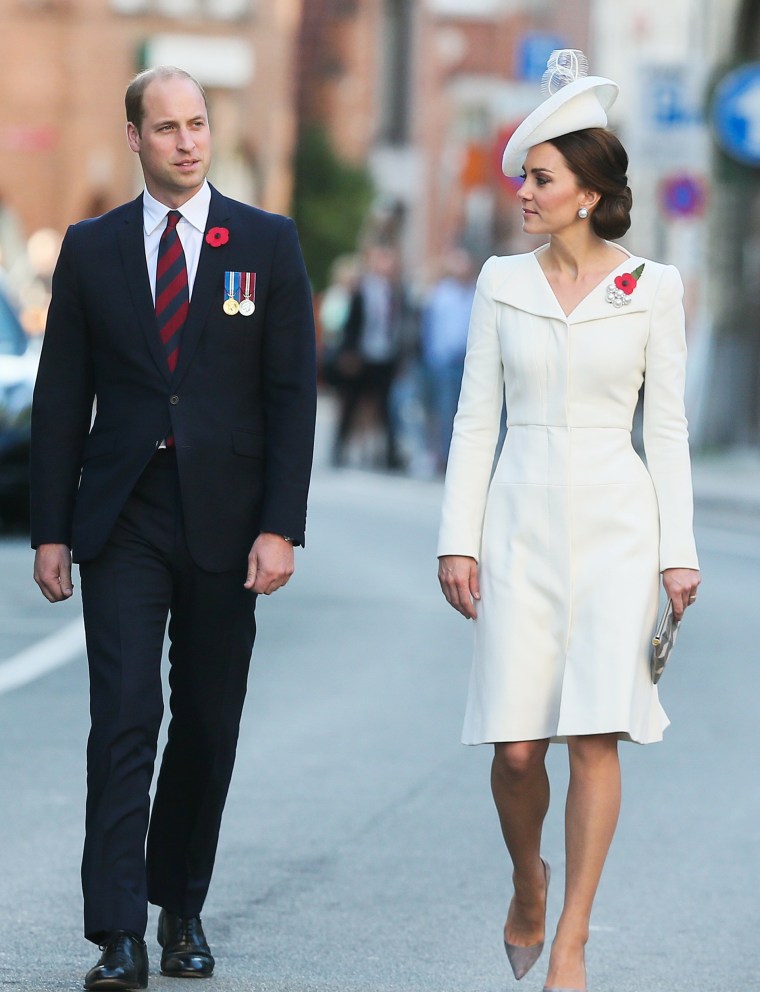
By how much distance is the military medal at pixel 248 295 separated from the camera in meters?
5.57

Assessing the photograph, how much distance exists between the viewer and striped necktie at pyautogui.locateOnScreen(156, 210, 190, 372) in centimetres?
557

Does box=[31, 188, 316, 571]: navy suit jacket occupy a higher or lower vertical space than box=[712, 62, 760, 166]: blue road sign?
higher

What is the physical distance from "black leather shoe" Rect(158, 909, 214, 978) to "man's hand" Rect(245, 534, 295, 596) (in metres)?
0.78

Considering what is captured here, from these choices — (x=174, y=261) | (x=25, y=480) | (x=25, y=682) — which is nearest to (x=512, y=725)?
(x=174, y=261)

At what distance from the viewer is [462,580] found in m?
5.36

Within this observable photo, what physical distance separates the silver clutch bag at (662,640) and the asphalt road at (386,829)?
2.69 feet

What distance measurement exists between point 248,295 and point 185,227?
22 centimetres

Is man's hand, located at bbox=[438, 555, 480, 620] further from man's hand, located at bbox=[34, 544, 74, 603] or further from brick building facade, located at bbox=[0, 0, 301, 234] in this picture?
brick building facade, located at bbox=[0, 0, 301, 234]

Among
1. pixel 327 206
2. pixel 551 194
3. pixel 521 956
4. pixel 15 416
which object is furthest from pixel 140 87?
pixel 327 206

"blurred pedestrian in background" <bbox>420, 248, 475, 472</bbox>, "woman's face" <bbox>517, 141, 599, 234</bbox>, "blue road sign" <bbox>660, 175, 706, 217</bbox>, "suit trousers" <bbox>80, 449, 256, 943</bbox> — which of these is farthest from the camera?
"blue road sign" <bbox>660, 175, 706, 217</bbox>

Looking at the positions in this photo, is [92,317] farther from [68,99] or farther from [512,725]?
[68,99]

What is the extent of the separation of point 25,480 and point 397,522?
303cm

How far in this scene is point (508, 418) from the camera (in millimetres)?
5410

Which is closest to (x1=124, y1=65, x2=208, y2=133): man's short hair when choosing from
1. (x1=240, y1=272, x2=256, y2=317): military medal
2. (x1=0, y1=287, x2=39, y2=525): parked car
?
(x1=240, y1=272, x2=256, y2=317): military medal
